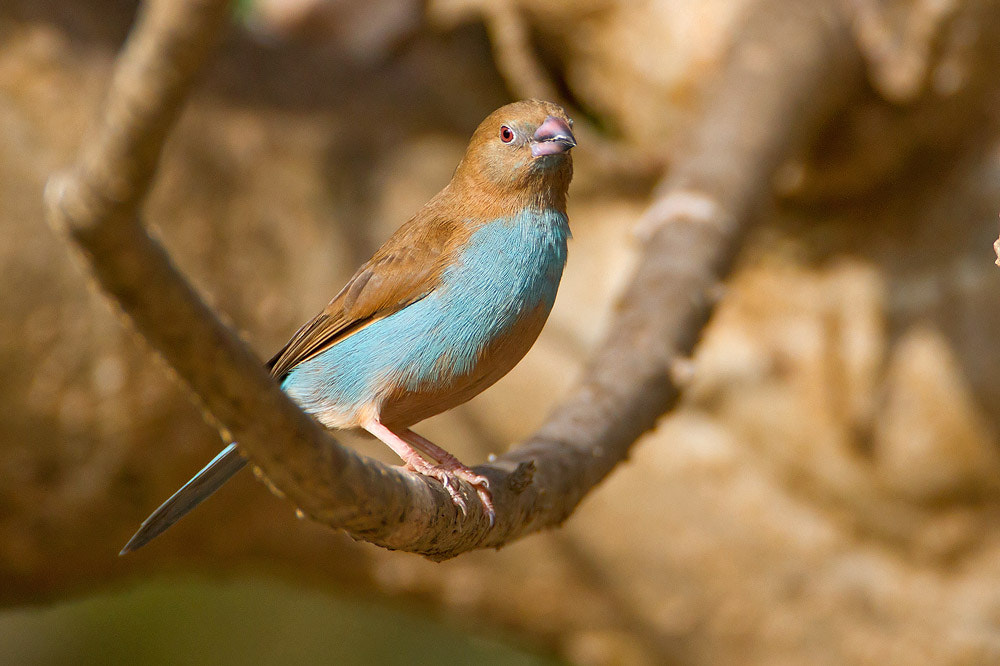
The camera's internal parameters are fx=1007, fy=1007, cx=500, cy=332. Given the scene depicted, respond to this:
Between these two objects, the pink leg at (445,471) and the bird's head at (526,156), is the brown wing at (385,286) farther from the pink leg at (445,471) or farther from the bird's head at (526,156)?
the pink leg at (445,471)

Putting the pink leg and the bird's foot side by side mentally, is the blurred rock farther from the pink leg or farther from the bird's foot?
the bird's foot

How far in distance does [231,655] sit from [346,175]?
14.5 feet

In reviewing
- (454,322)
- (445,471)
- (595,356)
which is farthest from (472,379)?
(595,356)

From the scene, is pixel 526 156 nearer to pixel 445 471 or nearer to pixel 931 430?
pixel 445 471

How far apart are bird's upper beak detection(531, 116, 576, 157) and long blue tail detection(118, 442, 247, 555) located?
1016 mm

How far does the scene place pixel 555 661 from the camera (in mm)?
6090

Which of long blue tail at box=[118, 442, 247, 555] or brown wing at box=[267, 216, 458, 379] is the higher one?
Result: brown wing at box=[267, 216, 458, 379]

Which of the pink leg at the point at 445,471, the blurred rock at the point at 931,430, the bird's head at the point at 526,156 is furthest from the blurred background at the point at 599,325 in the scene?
the pink leg at the point at 445,471

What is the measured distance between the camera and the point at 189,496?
2.38m

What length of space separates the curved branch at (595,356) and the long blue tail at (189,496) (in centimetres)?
64

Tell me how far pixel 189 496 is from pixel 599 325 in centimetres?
299

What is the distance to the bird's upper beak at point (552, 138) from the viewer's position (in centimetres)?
244

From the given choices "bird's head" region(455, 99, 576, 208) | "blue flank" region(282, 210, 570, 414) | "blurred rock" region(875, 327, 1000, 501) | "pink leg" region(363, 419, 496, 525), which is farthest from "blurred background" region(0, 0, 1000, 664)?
"pink leg" region(363, 419, 496, 525)

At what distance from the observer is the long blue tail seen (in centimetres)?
223
